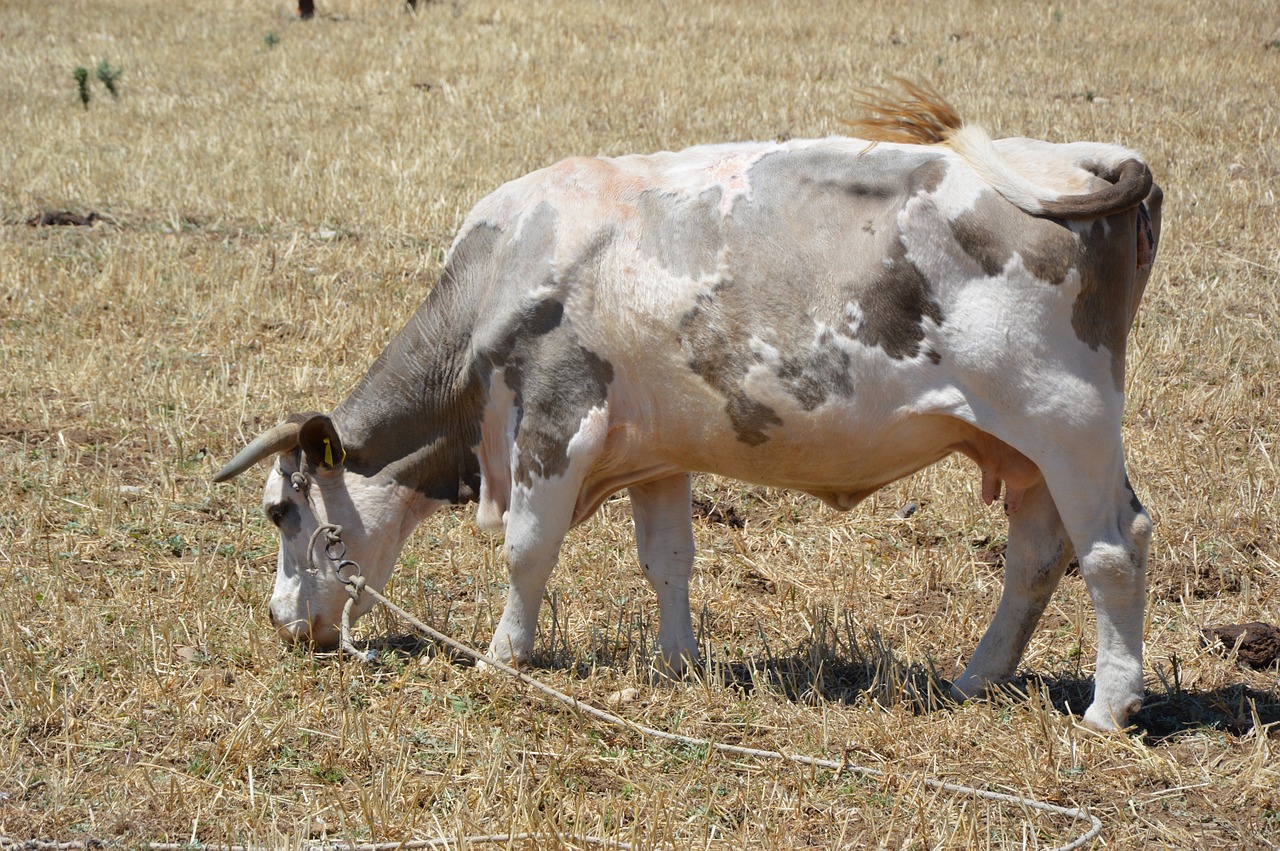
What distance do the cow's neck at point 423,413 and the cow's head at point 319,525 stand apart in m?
0.07

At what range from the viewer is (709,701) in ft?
14.9

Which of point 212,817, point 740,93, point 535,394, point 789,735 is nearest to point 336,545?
point 535,394

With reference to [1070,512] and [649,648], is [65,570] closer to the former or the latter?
[649,648]

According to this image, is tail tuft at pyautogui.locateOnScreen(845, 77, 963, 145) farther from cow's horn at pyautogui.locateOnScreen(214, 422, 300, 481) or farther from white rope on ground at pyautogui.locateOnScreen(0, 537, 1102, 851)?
cow's horn at pyautogui.locateOnScreen(214, 422, 300, 481)

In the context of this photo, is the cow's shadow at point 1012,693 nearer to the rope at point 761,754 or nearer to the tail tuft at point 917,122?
the rope at point 761,754

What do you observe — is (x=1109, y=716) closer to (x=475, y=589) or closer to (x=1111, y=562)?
(x=1111, y=562)

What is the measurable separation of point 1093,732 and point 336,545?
2.66 metres

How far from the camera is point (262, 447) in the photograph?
4.77m

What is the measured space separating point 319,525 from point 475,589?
2.81 ft

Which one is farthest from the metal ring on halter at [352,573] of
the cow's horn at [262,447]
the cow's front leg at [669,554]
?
the cow's front leg at [669,554]

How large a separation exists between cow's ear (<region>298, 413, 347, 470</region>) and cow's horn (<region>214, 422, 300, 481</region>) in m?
0.04

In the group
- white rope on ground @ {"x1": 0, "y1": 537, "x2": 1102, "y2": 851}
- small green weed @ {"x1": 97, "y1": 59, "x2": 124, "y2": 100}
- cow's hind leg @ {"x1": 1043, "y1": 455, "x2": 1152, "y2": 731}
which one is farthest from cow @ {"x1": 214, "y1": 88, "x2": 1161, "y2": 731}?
small green weed @ {"x1": 97, "y1": 59, "x2": 124, "y2": 100}

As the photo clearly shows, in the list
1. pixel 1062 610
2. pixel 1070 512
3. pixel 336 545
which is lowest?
pixel 1062 610

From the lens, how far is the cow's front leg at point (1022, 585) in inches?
179
